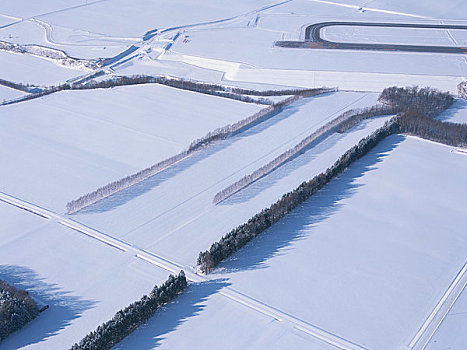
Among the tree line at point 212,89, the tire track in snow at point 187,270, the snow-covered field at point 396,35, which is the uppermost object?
the snow-covered field at point 396,35

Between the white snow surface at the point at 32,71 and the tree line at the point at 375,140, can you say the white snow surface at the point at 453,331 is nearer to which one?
the tree line at the point at 375,140

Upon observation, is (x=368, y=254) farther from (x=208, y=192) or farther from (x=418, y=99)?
(x=418, y=99)

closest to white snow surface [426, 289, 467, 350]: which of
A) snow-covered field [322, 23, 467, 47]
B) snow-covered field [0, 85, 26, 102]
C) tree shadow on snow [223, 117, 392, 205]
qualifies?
tree shadow on snow [223, 117, 392, 205]

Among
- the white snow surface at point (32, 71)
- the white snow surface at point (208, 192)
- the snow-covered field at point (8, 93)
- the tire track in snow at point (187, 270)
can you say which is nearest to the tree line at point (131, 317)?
the tire track in snow at point (187, 270)

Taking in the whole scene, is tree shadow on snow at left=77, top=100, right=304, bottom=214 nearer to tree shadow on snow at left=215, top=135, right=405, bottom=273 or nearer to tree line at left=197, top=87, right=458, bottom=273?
tree line at left=197, top=87, right=458, bottom=273

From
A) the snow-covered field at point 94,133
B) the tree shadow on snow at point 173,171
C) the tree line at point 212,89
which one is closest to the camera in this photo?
the tree shadow on snow at point 173,171

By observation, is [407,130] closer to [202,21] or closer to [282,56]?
[282,56]

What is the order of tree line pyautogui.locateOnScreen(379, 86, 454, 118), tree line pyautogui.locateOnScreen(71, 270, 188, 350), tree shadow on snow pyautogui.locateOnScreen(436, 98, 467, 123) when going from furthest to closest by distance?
tree line pyautogui.locateOnScreen(379, 86, 454, 118)
tree shadow on snow pyautogui.locateOnScreen(436, 98, 467, 123)
tree line pyautogui.locateOnScreen(71, 270, 188, 350)
